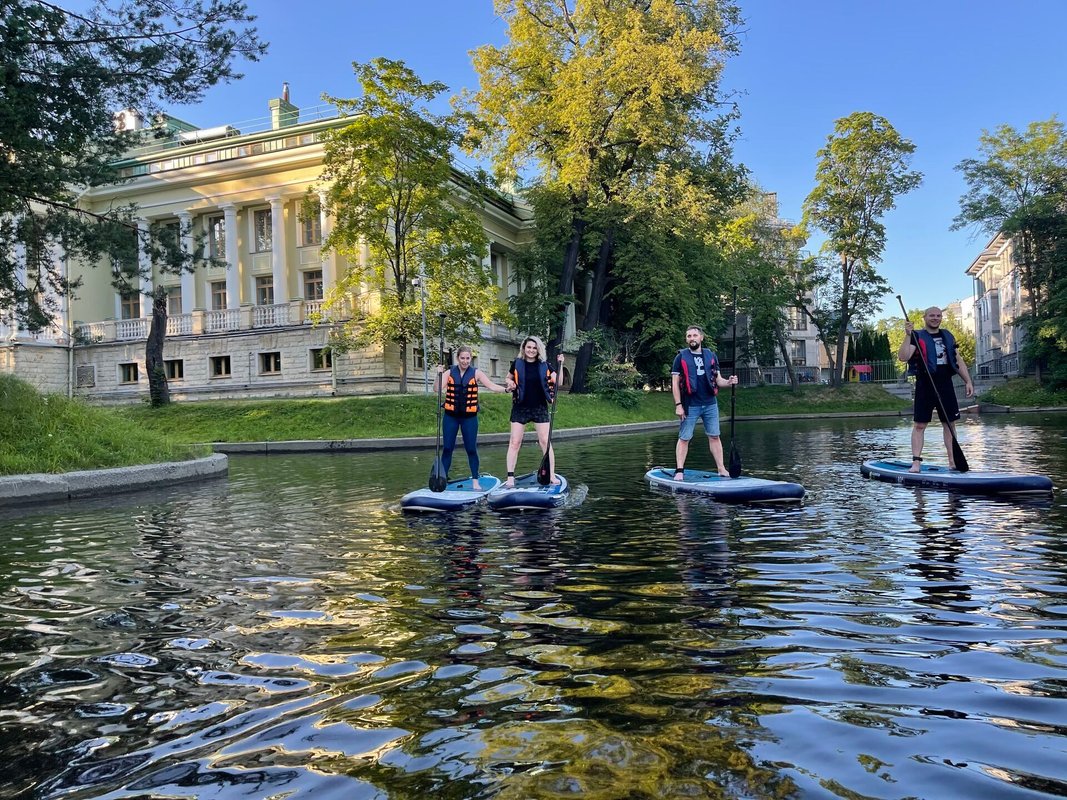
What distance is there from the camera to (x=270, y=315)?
39.9m

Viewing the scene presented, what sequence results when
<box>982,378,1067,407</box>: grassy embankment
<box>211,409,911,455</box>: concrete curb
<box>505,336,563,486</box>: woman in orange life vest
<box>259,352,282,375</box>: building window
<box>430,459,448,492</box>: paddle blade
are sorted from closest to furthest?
<box>430,459,448,492</box>: paddle blade
<box>505,336,563,486</box>: woman in orange life vest
<box>211,409,911,455</box>: concrete curb
<box>259,352,282,375</box>: building window
<box>982,378,1067,407</box>: grassy embankment

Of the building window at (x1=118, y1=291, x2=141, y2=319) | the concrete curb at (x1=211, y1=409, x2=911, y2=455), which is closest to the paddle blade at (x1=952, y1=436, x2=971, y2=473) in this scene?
the concrete curb at (x1=211, y1=409, x2=911, y2=455)

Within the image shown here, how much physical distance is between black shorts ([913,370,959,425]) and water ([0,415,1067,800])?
304cm

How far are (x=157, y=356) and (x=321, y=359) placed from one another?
8876 millimetres

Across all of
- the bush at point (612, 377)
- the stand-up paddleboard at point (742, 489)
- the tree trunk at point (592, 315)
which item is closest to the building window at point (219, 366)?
the tree trunk at point (592, 315)

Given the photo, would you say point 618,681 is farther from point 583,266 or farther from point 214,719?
point 583,266

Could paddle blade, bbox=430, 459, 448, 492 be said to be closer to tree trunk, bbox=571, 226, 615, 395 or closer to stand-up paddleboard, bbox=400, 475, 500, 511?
stand-up paddleboard, bbox=400, 475, 500, 511

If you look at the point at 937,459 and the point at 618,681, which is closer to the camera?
the point at 618,681

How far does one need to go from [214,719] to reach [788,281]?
54.6 meters

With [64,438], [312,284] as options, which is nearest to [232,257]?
[312,284]

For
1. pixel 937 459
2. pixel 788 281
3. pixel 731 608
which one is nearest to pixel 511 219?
pixel 788 281

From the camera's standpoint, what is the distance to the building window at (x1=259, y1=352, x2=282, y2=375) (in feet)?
130

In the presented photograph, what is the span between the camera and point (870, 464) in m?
12.2

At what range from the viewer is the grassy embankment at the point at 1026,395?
43.3m
